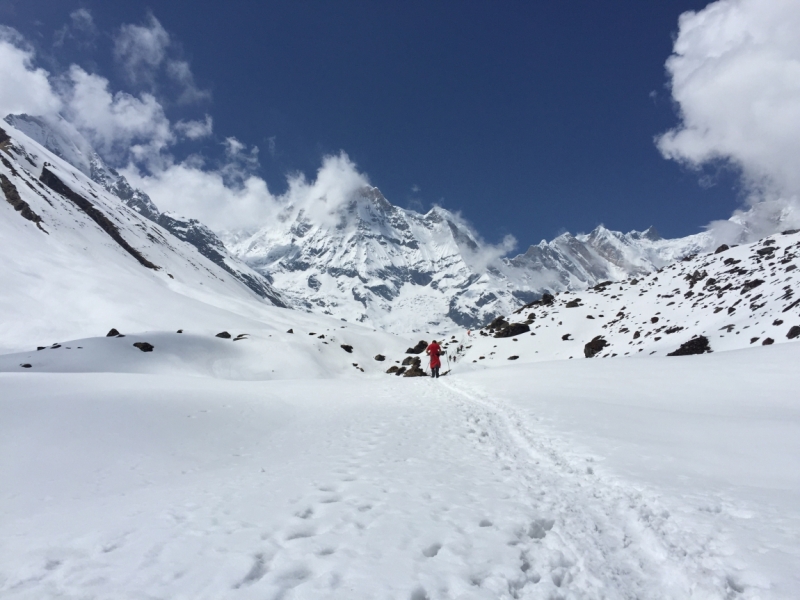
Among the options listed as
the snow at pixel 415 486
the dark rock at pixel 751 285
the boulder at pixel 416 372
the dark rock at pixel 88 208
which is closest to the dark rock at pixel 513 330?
the boulder at pixel 416 372

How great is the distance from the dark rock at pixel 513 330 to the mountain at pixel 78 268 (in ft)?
135

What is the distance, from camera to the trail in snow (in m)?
4.34

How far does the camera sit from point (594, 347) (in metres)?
42.1

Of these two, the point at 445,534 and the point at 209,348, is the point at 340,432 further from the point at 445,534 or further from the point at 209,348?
the point at 209,348

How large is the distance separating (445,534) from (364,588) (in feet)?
5.27

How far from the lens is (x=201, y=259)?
155125 mm

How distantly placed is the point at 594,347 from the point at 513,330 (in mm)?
→ 12475

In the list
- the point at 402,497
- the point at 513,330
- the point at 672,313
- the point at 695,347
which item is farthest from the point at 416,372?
the point at 402,497

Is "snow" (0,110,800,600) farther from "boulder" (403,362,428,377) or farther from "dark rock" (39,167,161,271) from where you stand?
"dark rock" (39,167,161,271)

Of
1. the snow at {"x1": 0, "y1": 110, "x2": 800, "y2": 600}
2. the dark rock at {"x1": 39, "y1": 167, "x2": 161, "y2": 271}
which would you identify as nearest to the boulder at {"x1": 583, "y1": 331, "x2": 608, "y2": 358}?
the snow at {"x1": 0, "y1": 110, "x2": 800, "y2": 600}

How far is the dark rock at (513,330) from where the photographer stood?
53.1 m

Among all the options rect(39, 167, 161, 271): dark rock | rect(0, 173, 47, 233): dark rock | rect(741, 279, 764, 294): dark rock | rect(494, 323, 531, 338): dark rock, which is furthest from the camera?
rect(39, 167, 161, 271): dark rock

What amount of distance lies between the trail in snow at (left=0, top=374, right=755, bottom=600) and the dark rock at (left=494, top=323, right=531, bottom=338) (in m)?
42.5

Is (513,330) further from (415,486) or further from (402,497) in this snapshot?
(402,497)
